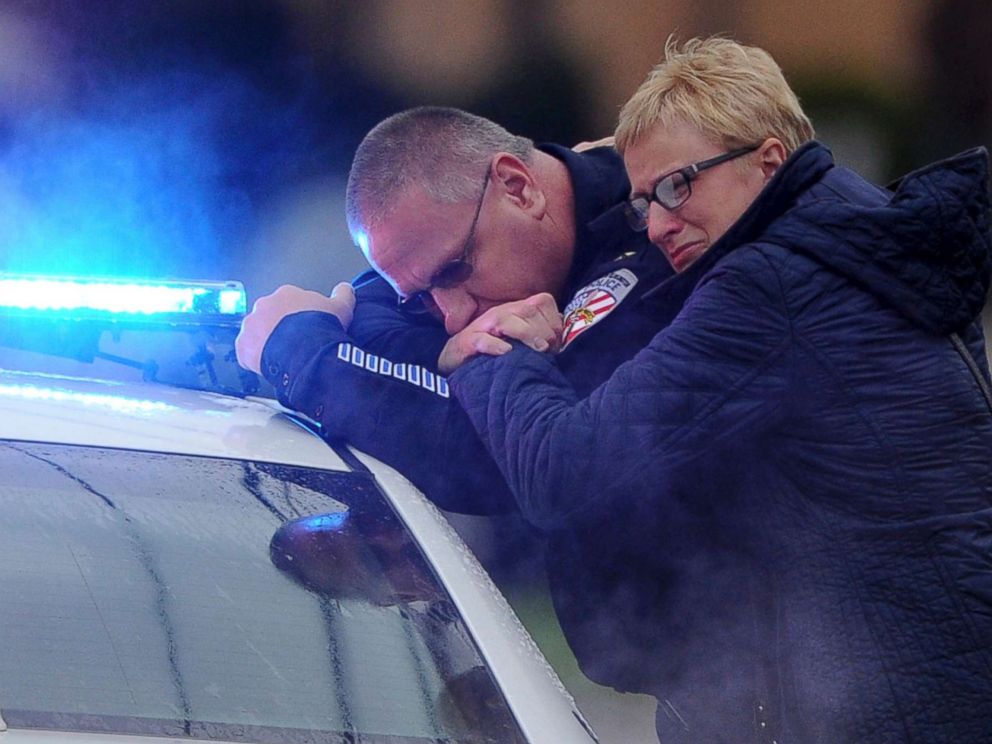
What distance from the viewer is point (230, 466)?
1.93 metres

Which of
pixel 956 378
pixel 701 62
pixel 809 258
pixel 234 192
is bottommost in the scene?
pixel 234 192

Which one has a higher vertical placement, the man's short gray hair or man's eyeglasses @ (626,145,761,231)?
man's eyeglasses @ (626,145,761,231)

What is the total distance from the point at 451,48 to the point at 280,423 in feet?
11.7

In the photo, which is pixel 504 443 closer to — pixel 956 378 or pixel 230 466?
pixel 230 466

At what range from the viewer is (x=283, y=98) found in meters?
5.39

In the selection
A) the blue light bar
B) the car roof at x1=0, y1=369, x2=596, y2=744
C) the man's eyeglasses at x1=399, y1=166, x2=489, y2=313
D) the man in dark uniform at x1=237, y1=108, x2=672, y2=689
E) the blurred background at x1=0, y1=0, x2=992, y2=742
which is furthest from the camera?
the blurred background at x1=0, y1=0, x2=992, y2=742

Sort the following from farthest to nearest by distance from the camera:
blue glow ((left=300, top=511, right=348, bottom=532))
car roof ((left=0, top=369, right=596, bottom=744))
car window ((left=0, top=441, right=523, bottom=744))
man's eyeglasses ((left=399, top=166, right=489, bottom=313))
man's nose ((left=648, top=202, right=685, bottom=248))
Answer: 1. man's eyeglasses ((left=399, top=166, right=489, bottom=313))
2. man's nose ((left=648, top=202, right=685, bottom=248))
3. blue glow ((left=300, top=511, right=348, bottom=532))
4. car roof ((left=0, top=369, right=596, bottom=744))
5. car window ((left=0, top=441, right=523, bottom=744))

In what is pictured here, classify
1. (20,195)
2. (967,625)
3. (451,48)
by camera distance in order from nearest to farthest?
1. (967,625)
2. (20,195)
3. (451,48)

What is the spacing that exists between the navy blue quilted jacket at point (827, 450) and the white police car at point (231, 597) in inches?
9.3

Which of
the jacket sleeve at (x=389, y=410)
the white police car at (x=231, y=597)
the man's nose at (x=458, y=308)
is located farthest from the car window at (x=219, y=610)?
the man's nose at (x=458, y=308)

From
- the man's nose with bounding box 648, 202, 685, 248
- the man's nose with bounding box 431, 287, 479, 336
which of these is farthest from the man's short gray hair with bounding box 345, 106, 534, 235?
the man's nose with bounding box 648, 202, 685, 248

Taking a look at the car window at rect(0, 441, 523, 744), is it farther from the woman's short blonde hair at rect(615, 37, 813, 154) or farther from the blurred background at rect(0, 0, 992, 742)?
the blurred background at rect(0, 0, 992, 742)

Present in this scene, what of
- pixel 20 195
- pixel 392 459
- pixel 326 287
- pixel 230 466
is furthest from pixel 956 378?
pixel 20 195

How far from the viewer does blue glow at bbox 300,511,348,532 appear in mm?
1857
